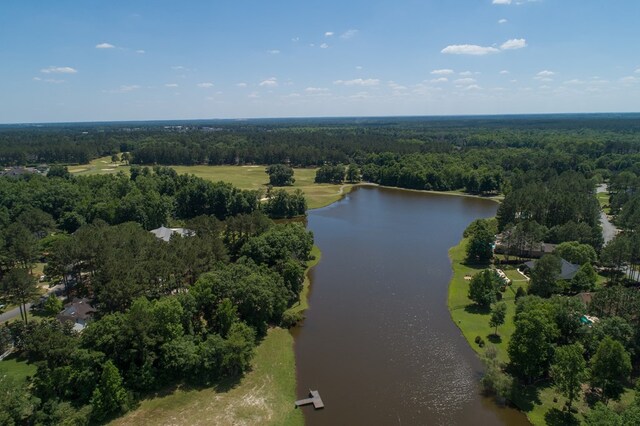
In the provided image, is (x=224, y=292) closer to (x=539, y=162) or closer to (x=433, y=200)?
(x=433, y=200)

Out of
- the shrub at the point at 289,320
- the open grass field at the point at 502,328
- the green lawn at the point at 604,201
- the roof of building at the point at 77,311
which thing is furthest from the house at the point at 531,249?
the roof of building at the point at 77,311

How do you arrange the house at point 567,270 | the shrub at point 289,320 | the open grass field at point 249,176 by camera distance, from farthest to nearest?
the open grass field at point 249,176
the house at point 567,270
the shrub at point 289,320

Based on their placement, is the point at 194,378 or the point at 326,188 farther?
the point at 326,188

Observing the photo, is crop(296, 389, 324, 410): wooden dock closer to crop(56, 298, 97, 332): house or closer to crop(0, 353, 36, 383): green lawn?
crop(0, 353, 36, 383): green lawn

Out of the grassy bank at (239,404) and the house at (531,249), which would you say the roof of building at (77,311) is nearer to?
the grassy bank at (239,404)

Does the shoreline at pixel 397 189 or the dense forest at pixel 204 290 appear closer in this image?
the dense forest at pixel 204 290

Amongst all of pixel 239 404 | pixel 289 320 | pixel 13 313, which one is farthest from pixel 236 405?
pixel 13 313

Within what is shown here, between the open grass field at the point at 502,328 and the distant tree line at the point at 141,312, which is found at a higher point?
the distant tree line at the point at 141,312

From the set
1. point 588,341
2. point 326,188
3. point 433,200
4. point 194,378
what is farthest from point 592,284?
point 326,188
